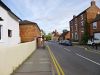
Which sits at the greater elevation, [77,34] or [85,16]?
[85,16]

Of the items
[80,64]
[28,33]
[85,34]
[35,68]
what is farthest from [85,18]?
[35,68]

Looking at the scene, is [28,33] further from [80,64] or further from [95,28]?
[80,64]

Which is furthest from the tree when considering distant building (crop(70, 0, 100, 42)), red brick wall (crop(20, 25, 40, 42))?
red brick wall (crop(20, 25, 40, 42))

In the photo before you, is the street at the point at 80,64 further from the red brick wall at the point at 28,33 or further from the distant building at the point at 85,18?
the distant building at the point at 85,18

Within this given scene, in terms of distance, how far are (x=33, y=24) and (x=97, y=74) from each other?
136 feet

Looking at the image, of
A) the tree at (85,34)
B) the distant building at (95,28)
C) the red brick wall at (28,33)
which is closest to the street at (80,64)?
the red brick wall at (28,33)

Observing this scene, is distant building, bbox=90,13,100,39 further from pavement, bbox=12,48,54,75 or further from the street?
pavement, bbox=12,48,54,75

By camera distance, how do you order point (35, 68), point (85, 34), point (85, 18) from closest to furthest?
point (35, 68)
point (85, 34)
point (85, 18)

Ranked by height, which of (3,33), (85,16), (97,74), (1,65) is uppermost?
(85,16)

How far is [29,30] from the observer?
171ft

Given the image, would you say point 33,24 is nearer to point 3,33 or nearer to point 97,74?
point 3,33

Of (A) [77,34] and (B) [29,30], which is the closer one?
(B) [29,30]

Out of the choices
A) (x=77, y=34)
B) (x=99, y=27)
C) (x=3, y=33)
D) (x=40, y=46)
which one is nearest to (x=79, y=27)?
(x=77, y=34)

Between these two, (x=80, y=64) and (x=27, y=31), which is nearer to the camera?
(x=80, y=64)
